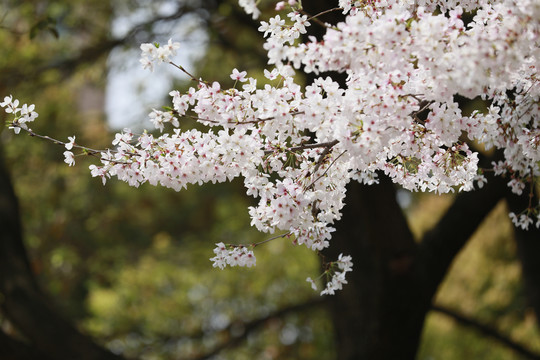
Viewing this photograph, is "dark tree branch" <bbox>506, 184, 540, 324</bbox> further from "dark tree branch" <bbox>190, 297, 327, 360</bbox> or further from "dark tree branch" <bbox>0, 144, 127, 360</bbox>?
"dark tree branch" <bbox>0, 144, 127, 360</bbox>

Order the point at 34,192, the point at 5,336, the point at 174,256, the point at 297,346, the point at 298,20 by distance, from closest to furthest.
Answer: the point at 298,20 < the point at 5,336 < the point at 297,346 < the point at 34,192 < the point at 174,256

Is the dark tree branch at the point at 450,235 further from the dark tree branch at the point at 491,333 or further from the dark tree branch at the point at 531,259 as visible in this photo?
the dark tree branch at the point at 491,333

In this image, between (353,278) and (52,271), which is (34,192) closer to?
(52,271)

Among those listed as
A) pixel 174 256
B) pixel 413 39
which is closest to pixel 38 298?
pixel 413 39

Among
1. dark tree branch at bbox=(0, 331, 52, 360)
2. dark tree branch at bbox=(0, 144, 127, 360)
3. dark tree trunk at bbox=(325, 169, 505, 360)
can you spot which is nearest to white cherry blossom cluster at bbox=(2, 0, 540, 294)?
dark tree trunk at bbox=(325, 169, 505, 360)

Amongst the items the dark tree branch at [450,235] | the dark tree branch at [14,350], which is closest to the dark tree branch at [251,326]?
the dark tree branch at [450,235]

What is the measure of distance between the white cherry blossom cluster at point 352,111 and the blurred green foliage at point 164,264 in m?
3.84

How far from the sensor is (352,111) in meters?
2.02

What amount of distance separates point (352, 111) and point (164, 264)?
7728 mm

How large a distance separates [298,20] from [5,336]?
3255 mm

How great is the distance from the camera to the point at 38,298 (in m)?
4.67

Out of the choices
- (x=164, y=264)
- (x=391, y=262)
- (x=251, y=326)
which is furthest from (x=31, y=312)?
(x=164, y=264)

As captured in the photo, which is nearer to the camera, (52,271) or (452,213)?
(452,213)

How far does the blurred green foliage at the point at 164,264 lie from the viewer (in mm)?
6992
